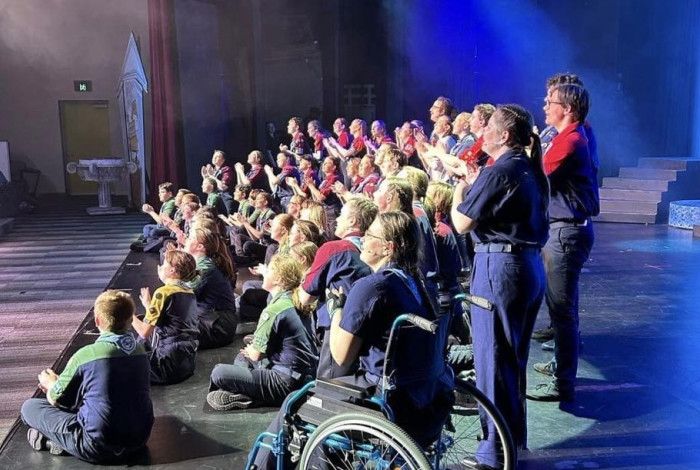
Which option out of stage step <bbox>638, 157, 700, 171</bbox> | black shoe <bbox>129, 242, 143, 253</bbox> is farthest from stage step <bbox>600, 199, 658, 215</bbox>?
black shoe <bbox>129, 242, 143, 253</bbox>

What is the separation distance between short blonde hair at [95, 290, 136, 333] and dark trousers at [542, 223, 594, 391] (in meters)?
1.87

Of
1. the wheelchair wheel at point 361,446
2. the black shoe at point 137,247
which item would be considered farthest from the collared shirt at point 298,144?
the wheelchair wheel at point 361,446

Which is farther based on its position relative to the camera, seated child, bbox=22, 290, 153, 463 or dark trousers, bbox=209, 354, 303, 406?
dark trousers, bbox=209, 354, 303, 406

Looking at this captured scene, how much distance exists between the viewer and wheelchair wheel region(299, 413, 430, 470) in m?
1.89

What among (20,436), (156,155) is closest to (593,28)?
(156,155)

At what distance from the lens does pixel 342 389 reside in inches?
83.3

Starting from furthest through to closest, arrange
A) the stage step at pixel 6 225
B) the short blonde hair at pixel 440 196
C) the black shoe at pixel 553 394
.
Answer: the stage step at pixel 6 225
the short blonde hair at pixel 440 196
the black shoe at pixel 553 394

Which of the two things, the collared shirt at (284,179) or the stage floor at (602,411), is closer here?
Answer: the stage floor at (602,411)

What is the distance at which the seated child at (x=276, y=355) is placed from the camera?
3.22 meters

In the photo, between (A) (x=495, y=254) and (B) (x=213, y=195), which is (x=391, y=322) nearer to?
(A) (x=495, y=254)

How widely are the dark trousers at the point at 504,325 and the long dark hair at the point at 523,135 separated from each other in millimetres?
277

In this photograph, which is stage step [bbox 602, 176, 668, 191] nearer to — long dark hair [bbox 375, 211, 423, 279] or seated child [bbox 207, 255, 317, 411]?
seated child [bbox 207, 255, 317, 411]

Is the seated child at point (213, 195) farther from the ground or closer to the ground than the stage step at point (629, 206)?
farther from the ground

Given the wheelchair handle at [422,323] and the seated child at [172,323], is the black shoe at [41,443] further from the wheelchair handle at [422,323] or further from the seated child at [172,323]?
the wheelchair handle at [422,323]
